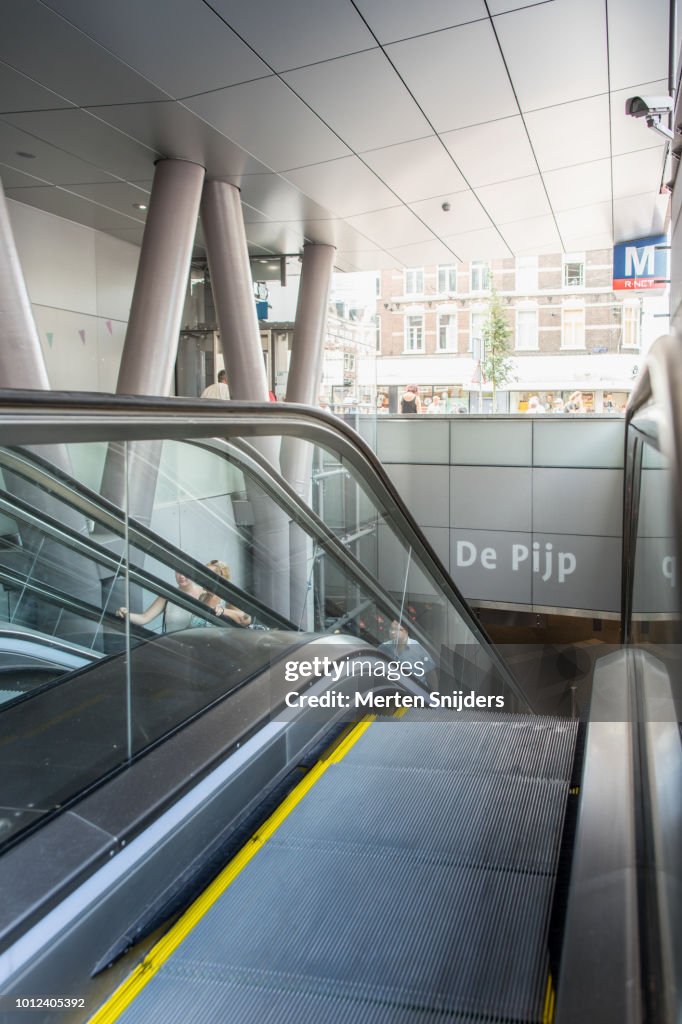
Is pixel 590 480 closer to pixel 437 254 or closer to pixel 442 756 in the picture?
pixel 437 254

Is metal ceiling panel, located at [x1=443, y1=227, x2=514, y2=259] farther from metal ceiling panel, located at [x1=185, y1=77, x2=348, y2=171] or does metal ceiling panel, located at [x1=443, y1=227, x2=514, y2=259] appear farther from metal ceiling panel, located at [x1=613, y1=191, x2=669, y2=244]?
metal ceiling panel, located at [x1=185, y1=77, x2=348, y2=171]

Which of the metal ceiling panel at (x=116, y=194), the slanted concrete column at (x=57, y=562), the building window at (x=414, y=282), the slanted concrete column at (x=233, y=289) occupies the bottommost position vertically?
the slanted concrete column at (x=57, y=562)

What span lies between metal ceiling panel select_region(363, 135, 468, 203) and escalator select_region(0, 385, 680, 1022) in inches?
181

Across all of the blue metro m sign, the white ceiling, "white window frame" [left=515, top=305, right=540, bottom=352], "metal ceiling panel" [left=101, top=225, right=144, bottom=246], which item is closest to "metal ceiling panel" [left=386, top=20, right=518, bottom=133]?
the white ceiling

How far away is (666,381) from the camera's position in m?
1.86

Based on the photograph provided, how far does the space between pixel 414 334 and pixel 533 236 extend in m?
20.5

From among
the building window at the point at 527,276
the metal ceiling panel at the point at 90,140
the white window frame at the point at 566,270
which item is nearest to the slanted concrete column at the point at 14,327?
the metal ceiling panel at the point at 90,140

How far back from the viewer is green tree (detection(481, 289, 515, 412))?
58.9 feet

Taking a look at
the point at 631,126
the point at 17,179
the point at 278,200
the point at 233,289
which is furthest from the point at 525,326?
the point at 17,179

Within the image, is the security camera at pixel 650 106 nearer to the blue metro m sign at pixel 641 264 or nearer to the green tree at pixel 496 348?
the blue metro m sign at pixel 641 264

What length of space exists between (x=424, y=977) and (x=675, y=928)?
2.10 feet

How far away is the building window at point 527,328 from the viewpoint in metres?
26.7

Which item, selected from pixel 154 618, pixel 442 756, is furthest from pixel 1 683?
pixel 442 756

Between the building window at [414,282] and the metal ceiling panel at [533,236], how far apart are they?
19.3 metres
